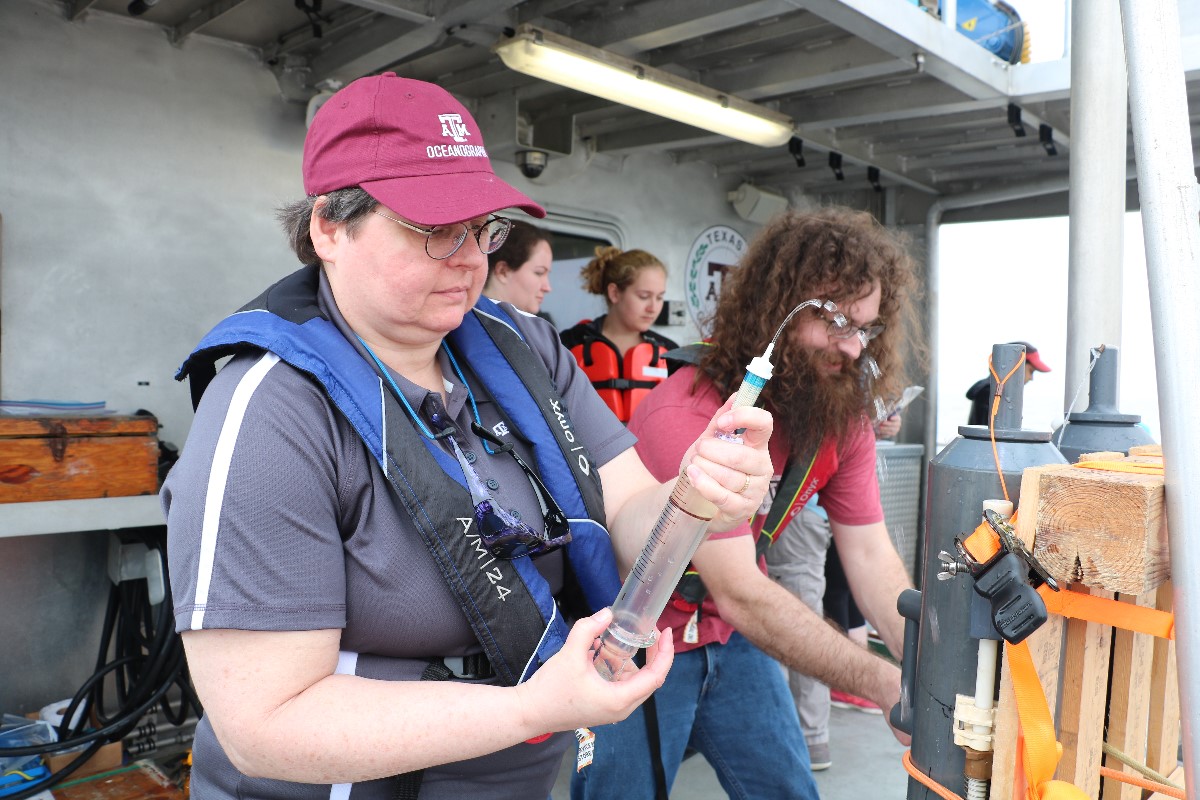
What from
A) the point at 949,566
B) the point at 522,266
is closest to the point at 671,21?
the point at 522,266

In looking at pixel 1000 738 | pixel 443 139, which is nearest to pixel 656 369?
pixel 443 139

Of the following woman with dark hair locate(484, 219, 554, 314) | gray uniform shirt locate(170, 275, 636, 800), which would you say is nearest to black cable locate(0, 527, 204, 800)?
woman with dark hair locate(484, 219, 554, 314)

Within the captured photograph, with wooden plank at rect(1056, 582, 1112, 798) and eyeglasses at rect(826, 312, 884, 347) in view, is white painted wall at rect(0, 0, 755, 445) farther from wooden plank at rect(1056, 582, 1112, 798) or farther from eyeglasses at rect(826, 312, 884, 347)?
wooden plank at rect(1056, 582, 1112, 798)

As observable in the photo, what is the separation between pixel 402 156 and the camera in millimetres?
1312

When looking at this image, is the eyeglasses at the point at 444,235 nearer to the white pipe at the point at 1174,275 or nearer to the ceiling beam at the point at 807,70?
the white pipe at the point at 1174,275

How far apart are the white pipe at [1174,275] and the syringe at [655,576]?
0.49 m

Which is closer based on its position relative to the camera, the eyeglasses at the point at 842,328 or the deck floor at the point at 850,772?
the eyeglasses at the point at 842,328

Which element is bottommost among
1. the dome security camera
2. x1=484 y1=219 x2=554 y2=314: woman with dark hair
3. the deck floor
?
the deck floor

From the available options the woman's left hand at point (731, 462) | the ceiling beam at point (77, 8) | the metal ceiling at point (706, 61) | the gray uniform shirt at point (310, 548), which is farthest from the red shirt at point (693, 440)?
the ceiling beam at point (77, 8)

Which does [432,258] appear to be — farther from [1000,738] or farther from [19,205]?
[19,205]

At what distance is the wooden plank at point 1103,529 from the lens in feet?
2.94

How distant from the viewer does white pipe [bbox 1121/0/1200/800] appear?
767 mm

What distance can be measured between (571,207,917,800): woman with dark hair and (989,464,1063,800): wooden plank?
3.24 ft

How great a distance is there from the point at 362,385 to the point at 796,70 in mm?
3645
